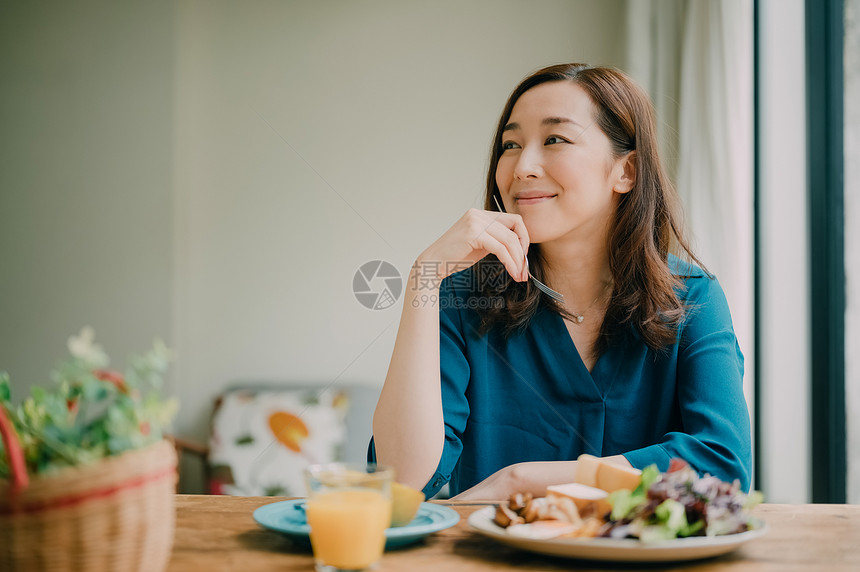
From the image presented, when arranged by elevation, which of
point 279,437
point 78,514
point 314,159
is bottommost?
point 279,437

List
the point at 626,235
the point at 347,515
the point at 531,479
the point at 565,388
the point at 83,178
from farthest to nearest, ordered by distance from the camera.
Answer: the point at 83,178 < the point at 626,235 < the point at 565,388 < the point at 531,479 < the point at 347,515

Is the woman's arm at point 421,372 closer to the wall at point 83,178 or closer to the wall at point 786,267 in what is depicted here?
the wall at point 786,267

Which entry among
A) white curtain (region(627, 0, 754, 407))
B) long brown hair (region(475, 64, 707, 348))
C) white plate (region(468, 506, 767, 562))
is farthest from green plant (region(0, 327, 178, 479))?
white curtain (region(627, 0, 754, 407))

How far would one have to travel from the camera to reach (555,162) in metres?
1.34

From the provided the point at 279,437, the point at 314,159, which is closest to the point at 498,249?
the point at 279,437

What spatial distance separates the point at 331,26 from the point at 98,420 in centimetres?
285

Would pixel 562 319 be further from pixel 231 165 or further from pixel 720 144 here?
pixel 231 165

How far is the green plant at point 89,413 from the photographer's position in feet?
1.69

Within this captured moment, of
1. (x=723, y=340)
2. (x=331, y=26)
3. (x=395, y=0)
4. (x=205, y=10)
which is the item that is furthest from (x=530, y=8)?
(x=723, y=340)

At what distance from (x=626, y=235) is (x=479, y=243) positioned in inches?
14.7

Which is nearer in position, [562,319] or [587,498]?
[587,498]

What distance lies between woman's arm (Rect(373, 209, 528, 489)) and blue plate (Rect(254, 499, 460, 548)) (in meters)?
0.33

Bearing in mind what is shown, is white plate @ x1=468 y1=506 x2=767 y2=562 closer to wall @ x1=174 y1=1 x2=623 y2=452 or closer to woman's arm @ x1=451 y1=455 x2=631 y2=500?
woman's arm @ x1=451 y1=455 x2=631 y2=500

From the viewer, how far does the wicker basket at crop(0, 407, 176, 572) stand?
483 millimetres
